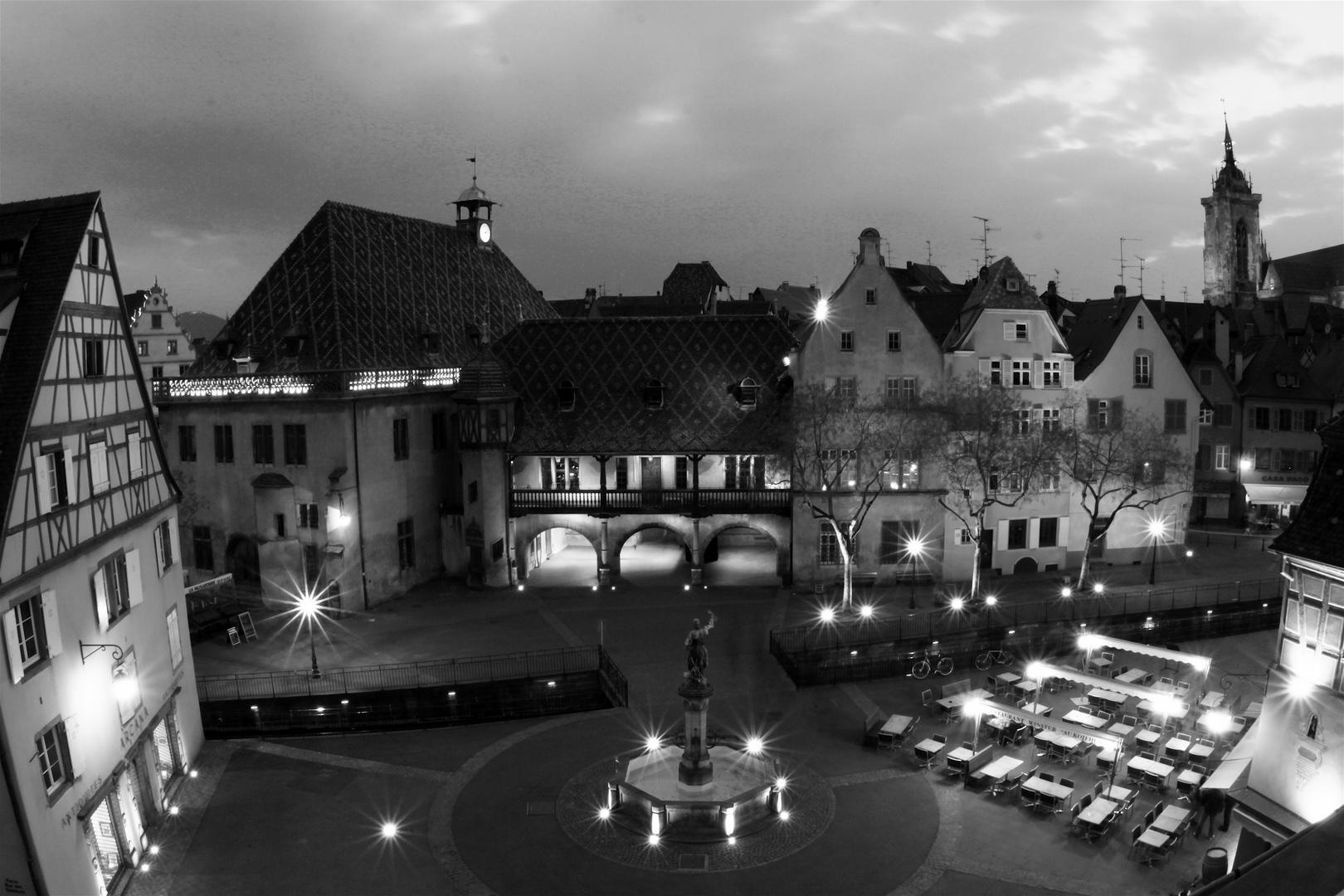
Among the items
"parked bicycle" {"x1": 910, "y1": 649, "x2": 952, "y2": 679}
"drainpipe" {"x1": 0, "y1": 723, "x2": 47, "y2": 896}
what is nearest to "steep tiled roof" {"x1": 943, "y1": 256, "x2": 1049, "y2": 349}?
"parked bicycle" {"x1": 910, "y1": 649, "x2": 952, "y2": 679}

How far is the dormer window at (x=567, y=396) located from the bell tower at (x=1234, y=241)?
10422 cm

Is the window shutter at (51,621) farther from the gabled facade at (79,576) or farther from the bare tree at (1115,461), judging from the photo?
the bare tree at (1115,461)

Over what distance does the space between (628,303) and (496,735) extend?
7735 centimetres

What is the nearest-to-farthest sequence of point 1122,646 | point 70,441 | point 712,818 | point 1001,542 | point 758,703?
point 70,441 < point 712,818 < point 758,703 < point 1122,646 < point 1001,542

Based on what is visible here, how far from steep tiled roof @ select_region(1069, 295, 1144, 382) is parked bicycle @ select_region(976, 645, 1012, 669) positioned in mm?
19460

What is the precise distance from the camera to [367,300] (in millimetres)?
50562

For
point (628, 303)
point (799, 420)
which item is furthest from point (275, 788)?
point (628, 303)

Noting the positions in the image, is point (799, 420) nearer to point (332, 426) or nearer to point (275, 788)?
point (332, 426)

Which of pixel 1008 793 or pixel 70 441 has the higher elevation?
pixel 70 441

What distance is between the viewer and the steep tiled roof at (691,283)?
106688 millimetres

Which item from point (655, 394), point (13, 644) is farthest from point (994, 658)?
point (13, 644)

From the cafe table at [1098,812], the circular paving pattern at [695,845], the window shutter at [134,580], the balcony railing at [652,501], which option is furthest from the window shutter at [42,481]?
the balcony railing at [652,501]

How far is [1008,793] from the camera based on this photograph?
27859 millimetres

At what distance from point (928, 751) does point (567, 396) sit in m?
28.8
